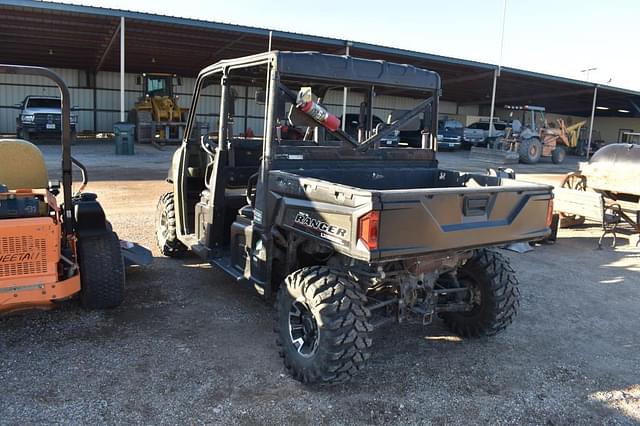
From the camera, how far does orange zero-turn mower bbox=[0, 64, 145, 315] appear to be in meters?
3.80

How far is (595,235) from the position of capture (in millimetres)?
9180

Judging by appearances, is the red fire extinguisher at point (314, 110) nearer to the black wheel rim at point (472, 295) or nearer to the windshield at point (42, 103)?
the black wheel rim at point (472, 295)

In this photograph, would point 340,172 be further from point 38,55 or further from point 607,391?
point 38,55

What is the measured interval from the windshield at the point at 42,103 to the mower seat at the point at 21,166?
61.6 ft

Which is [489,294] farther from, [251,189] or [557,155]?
[557,155]

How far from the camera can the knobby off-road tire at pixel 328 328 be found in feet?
10.9

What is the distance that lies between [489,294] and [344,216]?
65.3 inches

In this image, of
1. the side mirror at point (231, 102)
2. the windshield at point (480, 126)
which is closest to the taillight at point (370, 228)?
the side mirror at point (231, 102)

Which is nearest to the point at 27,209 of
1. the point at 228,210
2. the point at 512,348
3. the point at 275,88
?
the point at 228,210

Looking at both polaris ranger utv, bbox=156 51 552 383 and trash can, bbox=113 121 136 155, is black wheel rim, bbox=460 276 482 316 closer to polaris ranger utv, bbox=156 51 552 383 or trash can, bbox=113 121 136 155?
polaris ranger utv, bbox=156 51 552 383

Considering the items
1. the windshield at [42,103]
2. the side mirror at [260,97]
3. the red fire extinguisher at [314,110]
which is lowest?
the red fire extinguisher at [314,110]

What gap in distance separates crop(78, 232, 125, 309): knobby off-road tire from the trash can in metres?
14.7

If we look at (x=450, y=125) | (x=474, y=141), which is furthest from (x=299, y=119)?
(x=474, y=141)

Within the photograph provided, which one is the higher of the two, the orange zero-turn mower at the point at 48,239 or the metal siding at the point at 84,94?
the metal siding at the point at 84,94
